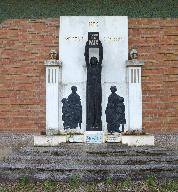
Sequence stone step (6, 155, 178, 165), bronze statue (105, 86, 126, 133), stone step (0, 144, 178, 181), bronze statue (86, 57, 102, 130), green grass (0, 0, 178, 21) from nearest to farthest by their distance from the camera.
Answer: stone step (0, 144, 178, 181), stone step (6, 155, 178, 165), bronze statue (86, 57, 102, 130), bronze statue (105, 86, 126, 133), green grass (0, 0, 178, 21)

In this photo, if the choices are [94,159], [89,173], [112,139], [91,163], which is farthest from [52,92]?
[89,173]

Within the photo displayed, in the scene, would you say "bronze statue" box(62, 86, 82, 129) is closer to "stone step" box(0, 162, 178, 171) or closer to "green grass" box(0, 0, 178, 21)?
"green grass" box(0, 0, 178, 21)

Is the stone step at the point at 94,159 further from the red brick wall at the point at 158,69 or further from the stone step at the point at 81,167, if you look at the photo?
the red brick wall at the point at 158,69

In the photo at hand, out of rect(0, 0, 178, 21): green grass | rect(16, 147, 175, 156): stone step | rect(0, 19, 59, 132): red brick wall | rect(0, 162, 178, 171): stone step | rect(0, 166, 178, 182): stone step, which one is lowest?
rect(0, 166, 178, 182): stone step

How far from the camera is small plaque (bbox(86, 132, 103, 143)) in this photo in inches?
468

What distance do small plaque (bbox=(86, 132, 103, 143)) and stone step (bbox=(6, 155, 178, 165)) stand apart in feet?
6.56

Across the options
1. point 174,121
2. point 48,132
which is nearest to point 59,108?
point 48,132

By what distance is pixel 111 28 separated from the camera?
519 inches

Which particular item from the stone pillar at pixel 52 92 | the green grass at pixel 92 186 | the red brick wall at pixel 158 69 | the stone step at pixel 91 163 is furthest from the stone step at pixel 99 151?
the red brick wall at pixel 158 69

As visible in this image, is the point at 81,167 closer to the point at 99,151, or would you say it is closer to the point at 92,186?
the point at 92,186

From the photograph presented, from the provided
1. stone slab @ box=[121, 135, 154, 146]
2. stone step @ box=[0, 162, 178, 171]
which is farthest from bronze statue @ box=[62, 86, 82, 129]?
stone step @ box=[0, 162, 178, 171]

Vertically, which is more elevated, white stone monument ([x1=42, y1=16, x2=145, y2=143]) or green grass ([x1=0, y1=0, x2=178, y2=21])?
green grass ([x1=0, y1=0, x2=178, y2=21])

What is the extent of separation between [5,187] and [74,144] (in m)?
3.48

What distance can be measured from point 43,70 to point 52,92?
2.45ft
